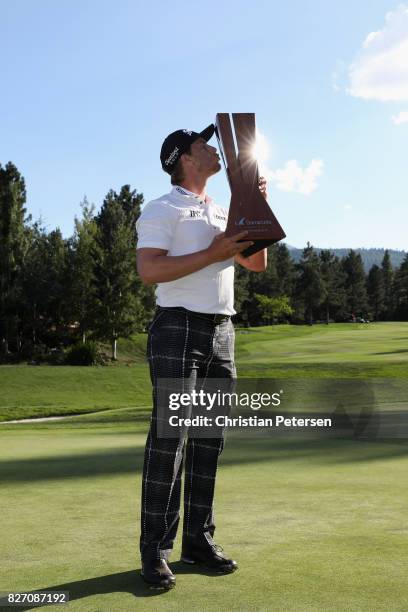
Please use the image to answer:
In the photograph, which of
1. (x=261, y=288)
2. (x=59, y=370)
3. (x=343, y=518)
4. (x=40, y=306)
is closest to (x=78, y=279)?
(x=40, y=306)

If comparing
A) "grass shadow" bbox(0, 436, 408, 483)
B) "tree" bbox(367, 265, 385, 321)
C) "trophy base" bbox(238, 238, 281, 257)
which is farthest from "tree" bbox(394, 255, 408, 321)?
"trophy base" bbox(238, 238, 281, 257)

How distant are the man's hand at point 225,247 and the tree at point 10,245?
42.6 meters

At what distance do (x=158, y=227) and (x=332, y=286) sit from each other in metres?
109

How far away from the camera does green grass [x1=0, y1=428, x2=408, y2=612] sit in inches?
99.2

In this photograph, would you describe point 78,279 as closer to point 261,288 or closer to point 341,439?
point 341,439

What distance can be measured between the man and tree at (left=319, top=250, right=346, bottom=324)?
333 feet

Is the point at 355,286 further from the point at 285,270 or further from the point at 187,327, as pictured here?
the point at 187,327

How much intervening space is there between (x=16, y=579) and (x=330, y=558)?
1268 millimetres

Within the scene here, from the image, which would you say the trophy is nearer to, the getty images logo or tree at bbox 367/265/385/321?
the getty images logo

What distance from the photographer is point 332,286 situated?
110m

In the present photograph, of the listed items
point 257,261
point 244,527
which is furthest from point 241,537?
point 257,261

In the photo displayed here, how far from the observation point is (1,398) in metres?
27.0

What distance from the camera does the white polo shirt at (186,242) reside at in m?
3.17

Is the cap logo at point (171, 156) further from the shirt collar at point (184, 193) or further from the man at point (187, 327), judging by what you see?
the shirt collar at point (184, 193)
